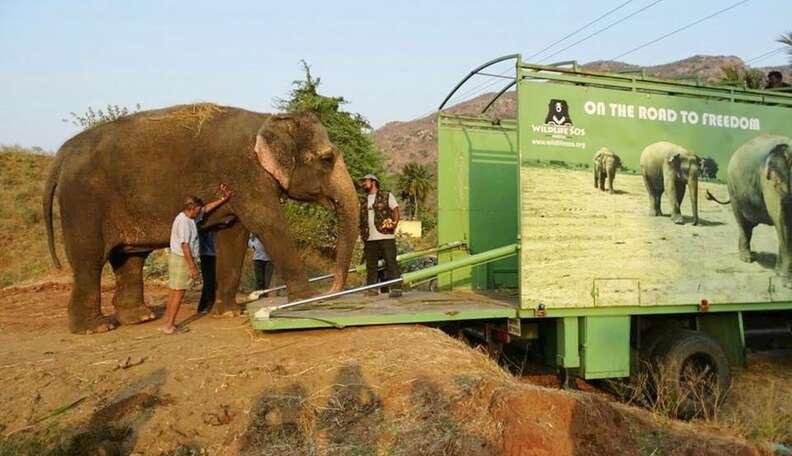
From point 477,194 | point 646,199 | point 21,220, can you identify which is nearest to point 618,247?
point 646,199

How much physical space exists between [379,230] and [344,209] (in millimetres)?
743

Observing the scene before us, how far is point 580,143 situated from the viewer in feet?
20.3

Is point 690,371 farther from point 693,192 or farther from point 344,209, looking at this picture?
point 344,209

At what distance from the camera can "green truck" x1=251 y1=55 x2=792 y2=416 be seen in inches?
237

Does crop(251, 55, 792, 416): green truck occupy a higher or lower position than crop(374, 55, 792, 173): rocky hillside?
lower

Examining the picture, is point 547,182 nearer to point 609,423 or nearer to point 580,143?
point 580,143

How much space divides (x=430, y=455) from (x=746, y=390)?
5.52m

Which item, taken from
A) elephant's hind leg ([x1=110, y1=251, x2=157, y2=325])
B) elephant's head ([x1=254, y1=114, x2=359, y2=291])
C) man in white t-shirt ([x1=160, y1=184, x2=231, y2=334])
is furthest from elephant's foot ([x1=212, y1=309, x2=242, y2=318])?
elephant's head ([x1=254, y1=114, x2=359, y2=291])

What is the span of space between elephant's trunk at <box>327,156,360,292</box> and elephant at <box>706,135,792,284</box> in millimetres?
4149

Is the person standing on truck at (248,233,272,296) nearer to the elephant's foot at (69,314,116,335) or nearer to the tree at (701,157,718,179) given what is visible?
the elephant's foot at (69,314,116,335)

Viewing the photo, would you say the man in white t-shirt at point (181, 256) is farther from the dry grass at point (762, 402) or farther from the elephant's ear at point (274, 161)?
the dry grass at point (762, 402)

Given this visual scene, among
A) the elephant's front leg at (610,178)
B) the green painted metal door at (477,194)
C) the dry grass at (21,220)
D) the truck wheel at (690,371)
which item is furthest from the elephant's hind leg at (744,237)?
the dry grass at (21,220)

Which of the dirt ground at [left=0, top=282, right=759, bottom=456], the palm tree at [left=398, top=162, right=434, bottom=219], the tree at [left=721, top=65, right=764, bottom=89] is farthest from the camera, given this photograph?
the palm tree at [left=398, top=162, right=434, bottom=219]

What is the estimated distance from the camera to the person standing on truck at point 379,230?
7918 millimetres
